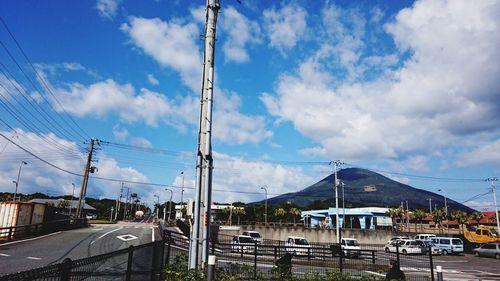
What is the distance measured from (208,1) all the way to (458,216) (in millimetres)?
79181

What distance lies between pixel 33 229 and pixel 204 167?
1109 inches

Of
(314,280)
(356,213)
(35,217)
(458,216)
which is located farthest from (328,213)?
(314,280)

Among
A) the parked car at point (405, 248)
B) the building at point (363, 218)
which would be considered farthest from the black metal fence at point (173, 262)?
the building at point (363, 218)

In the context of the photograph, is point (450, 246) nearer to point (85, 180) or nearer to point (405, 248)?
point (405, 248)

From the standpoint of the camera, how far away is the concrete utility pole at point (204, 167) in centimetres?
930

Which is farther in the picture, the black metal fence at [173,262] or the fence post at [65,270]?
the black metal fence at [173,262]

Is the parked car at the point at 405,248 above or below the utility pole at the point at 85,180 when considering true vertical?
below

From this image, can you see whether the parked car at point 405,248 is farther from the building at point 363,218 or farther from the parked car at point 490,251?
the building at point 363,218

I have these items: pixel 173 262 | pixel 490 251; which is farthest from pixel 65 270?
pixel 490 251

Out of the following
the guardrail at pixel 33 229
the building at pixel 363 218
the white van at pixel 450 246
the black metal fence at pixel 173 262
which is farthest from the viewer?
the building at pixel 363 218

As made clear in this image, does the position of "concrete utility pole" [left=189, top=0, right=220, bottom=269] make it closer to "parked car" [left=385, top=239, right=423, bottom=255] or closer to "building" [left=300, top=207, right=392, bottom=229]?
"parked car" [left=385, top=239, right=423, bottom=255]

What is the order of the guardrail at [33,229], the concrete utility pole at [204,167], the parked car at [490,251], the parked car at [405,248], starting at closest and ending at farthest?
the concrete utility pole at [204,167]
the parked car at [405,248]
the guardrail at [33,229]
the parked car at [490,251]

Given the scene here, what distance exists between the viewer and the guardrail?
2659 cm

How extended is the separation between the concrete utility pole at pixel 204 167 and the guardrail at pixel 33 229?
22475mm
